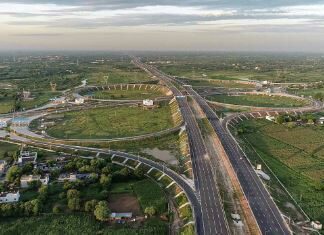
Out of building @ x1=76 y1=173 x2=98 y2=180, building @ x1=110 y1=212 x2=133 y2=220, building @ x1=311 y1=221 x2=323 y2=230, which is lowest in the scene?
building @ x1=110 y1=212 x2=133 y2=220

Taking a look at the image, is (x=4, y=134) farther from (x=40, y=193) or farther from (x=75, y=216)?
(x=75, y=216)

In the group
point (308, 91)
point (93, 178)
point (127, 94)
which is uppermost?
point (308, 91)

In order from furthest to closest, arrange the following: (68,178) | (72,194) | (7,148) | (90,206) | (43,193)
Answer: (7,148)
(68,178)
(43,193)
(72,194)
(90,206)

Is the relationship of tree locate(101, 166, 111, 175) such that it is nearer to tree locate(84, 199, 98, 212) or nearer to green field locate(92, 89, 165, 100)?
tree locate(84, 199, 98, 212)

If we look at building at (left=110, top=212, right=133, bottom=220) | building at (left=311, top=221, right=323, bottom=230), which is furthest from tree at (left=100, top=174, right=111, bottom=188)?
building at (left=311, top=221, right=323, bottom=230)

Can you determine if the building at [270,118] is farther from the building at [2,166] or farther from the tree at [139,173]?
the building at [2,166]

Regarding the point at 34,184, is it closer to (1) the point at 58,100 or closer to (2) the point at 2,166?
(2) the point at 2,166

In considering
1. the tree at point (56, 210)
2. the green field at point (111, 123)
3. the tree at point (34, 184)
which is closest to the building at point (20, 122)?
the green field at point (111, 123)

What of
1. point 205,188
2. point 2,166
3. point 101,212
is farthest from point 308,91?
point 2,166
